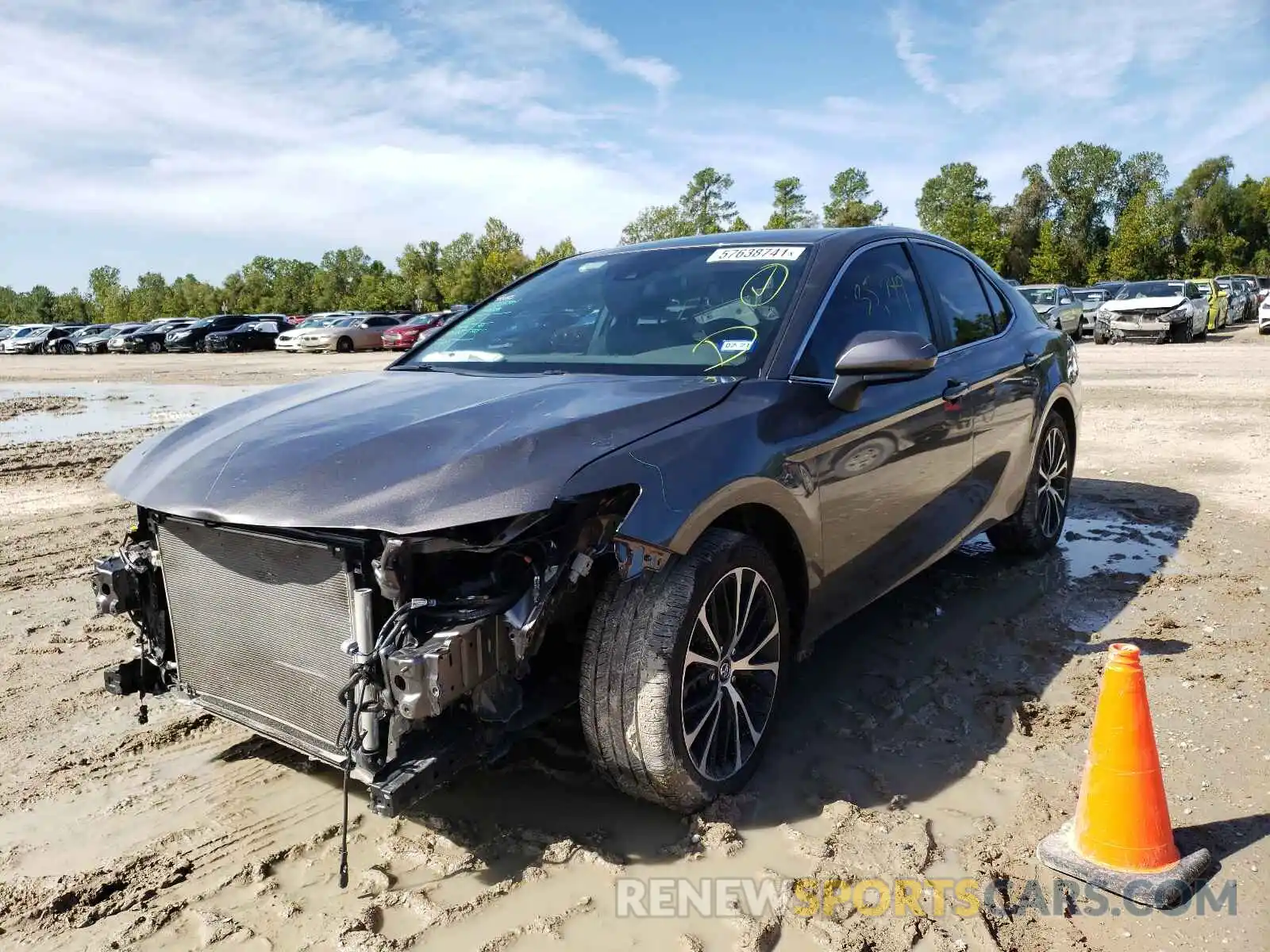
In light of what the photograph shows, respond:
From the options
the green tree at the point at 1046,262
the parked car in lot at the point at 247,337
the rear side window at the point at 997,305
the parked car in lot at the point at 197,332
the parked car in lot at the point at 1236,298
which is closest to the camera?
the rear side window at the point at 997,305

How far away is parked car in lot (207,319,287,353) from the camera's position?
4031 cm

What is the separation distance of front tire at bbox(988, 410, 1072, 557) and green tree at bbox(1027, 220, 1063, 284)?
6311cm

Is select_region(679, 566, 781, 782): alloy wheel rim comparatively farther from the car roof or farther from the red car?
the red car

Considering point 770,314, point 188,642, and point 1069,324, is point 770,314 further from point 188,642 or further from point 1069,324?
point 1069,324

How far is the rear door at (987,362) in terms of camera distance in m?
4.32

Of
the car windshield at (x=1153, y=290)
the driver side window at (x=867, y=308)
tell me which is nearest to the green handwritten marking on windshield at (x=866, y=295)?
the driver side window at (x=867, y=308)

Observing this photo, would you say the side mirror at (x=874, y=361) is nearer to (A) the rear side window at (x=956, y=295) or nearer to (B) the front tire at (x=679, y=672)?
(B) the front tire at (x=679, y=672)

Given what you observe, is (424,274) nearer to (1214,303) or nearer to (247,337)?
(247,337)

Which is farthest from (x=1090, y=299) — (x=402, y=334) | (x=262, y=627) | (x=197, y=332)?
(x=197, y=332)

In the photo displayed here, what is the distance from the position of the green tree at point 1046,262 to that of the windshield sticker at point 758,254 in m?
65.4

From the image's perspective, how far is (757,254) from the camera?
3758mm

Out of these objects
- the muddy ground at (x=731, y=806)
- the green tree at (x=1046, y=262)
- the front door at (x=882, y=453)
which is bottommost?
the muddy ground at (x=731, y=806)

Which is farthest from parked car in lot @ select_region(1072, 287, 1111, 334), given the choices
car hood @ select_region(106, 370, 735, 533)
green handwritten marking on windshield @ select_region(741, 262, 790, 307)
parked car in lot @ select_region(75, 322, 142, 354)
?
parked car in lot @ select_region(75, 322, 142, 354)

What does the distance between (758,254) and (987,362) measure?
1425mm
